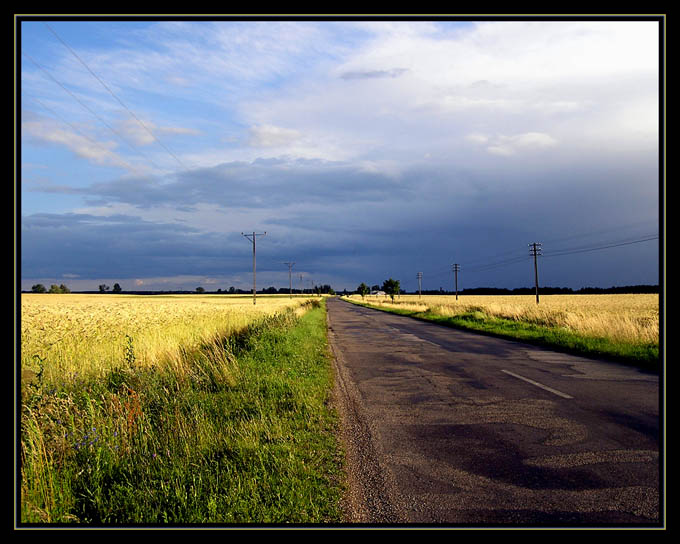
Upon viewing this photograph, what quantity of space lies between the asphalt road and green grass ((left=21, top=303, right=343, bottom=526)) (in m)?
0.49

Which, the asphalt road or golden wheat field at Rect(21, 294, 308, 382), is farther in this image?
golden wheat field at Rect(21, 294, 308, 382)

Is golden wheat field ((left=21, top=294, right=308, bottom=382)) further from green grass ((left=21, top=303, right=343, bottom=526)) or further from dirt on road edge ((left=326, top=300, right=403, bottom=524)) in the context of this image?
dirt on road edge ((left=326, top=300, right=403, bottom=524))

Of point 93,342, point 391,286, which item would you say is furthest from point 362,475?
point 391,286

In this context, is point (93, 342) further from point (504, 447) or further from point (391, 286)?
point (391, 286)

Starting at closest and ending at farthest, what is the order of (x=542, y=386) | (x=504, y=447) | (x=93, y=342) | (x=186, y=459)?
(x=186, y=459) < (x=504, y=447) < (x=542, y=386) < (x=93, y=342)

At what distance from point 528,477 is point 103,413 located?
6.18 m

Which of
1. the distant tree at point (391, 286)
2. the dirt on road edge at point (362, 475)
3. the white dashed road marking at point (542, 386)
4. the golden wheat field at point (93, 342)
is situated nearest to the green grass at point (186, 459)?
the dirt on road edge at point (362, 475)

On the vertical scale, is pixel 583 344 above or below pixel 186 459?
below

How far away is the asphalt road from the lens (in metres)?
3.56

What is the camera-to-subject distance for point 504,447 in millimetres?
5141

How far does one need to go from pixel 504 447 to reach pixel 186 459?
384 cm

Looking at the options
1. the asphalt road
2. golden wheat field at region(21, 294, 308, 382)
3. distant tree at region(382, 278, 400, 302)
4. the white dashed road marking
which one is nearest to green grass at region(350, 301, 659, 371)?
the asphalt road
